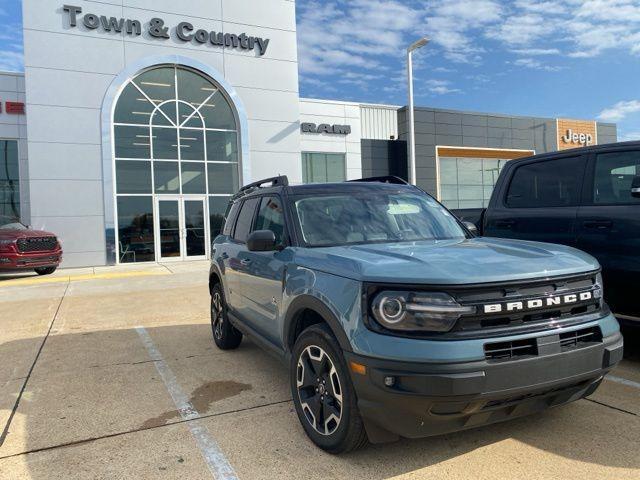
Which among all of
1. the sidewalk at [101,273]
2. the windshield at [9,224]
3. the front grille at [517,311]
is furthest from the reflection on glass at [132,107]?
the front grille at [517,311]

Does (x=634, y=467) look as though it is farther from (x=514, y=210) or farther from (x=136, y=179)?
(x=136, y=179)

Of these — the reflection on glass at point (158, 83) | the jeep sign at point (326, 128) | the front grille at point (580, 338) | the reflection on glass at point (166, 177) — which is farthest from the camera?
the jeep sign at point (326, 128)

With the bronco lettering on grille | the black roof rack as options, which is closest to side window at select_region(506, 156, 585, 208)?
the bronco lettering on grille

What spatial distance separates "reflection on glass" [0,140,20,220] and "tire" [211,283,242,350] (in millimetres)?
17907

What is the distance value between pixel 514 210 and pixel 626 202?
3.91 ft

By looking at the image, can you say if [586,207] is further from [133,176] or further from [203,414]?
[133,176]

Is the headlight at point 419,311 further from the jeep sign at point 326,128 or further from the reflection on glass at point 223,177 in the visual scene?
the jeep sign at point 326,128

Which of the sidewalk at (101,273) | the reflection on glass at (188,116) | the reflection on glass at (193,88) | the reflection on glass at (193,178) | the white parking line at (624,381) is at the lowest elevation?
the white parking line at (624,381)

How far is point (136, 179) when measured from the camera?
17.9 meters

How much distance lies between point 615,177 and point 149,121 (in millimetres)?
16658

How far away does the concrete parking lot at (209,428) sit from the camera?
295 cm

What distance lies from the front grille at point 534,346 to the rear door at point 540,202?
7.65ft

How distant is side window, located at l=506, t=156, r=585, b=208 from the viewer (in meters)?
5.04

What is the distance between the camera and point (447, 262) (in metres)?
2.84
